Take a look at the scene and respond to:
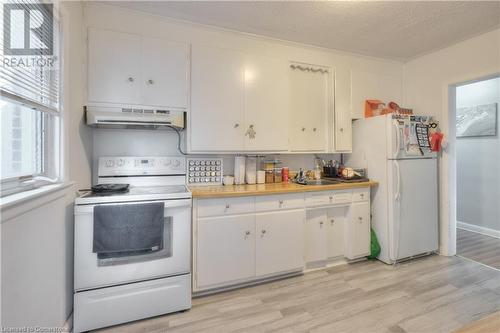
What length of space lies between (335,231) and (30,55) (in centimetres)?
278

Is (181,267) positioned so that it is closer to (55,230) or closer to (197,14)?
(55,230)

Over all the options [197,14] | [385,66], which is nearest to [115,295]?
[197,14]

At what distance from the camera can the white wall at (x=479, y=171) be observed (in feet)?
11.2

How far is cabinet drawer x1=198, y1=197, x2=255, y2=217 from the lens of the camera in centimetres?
196

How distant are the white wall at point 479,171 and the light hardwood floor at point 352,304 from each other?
1526mm

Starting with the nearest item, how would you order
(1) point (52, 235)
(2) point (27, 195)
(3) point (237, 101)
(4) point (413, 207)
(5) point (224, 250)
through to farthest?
(2) point (27, 195) < (1) point (52, 235) < (5) point (224, 250) < (3) point (237, 101) < (4) point (413, 207)

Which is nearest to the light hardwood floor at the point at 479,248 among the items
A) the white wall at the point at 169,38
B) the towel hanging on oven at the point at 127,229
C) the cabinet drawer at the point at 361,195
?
the cabinet drawer at the point at 361,195

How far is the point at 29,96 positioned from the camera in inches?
48.8

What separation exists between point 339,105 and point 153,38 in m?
2.10

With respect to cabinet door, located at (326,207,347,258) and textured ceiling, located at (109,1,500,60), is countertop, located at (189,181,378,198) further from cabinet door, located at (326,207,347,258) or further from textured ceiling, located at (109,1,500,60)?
textured ceiling, located at (109,1,500,60)

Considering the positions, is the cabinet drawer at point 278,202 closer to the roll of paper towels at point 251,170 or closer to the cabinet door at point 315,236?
the cabinet door at point 315,236

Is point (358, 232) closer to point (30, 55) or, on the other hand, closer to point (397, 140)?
point (397, 140)

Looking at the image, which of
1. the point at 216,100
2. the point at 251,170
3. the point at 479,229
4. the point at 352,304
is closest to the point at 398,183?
the point at 352,304

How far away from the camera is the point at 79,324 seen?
5.16 feet
